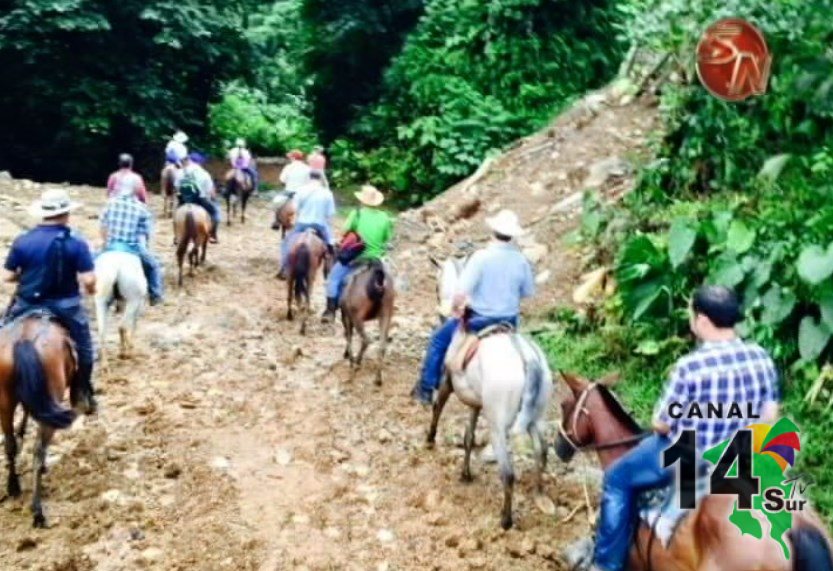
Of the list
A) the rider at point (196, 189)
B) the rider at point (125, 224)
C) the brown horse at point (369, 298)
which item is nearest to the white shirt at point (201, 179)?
the rider at point (196, 189)

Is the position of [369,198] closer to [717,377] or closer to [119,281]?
[119,281]

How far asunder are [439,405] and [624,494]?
3.23 m

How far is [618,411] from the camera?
568 cm

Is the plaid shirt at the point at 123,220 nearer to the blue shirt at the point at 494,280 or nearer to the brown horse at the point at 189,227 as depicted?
the brown horse at the point at 189,227

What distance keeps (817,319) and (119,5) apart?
2063cm

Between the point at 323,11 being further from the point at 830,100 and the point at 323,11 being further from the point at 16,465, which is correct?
the point at 830,100

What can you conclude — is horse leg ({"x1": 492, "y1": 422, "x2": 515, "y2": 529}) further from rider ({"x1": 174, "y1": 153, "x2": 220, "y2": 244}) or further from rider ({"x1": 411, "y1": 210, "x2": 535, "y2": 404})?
rider ({"x1": 174, "y1": 153, "x2": 220, "y2": 244})

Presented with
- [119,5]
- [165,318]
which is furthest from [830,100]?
[119,5]

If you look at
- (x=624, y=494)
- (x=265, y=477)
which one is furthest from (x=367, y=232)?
(x=624, y=494)

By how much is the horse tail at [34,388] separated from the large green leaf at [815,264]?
242 inches

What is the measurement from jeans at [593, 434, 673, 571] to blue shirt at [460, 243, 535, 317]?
2.26 meters

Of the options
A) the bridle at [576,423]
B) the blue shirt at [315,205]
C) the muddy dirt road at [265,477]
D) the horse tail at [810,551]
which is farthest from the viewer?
the blue shirt at [315,205]

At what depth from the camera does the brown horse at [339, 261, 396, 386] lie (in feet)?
32.0

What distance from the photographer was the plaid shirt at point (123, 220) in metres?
9.45
